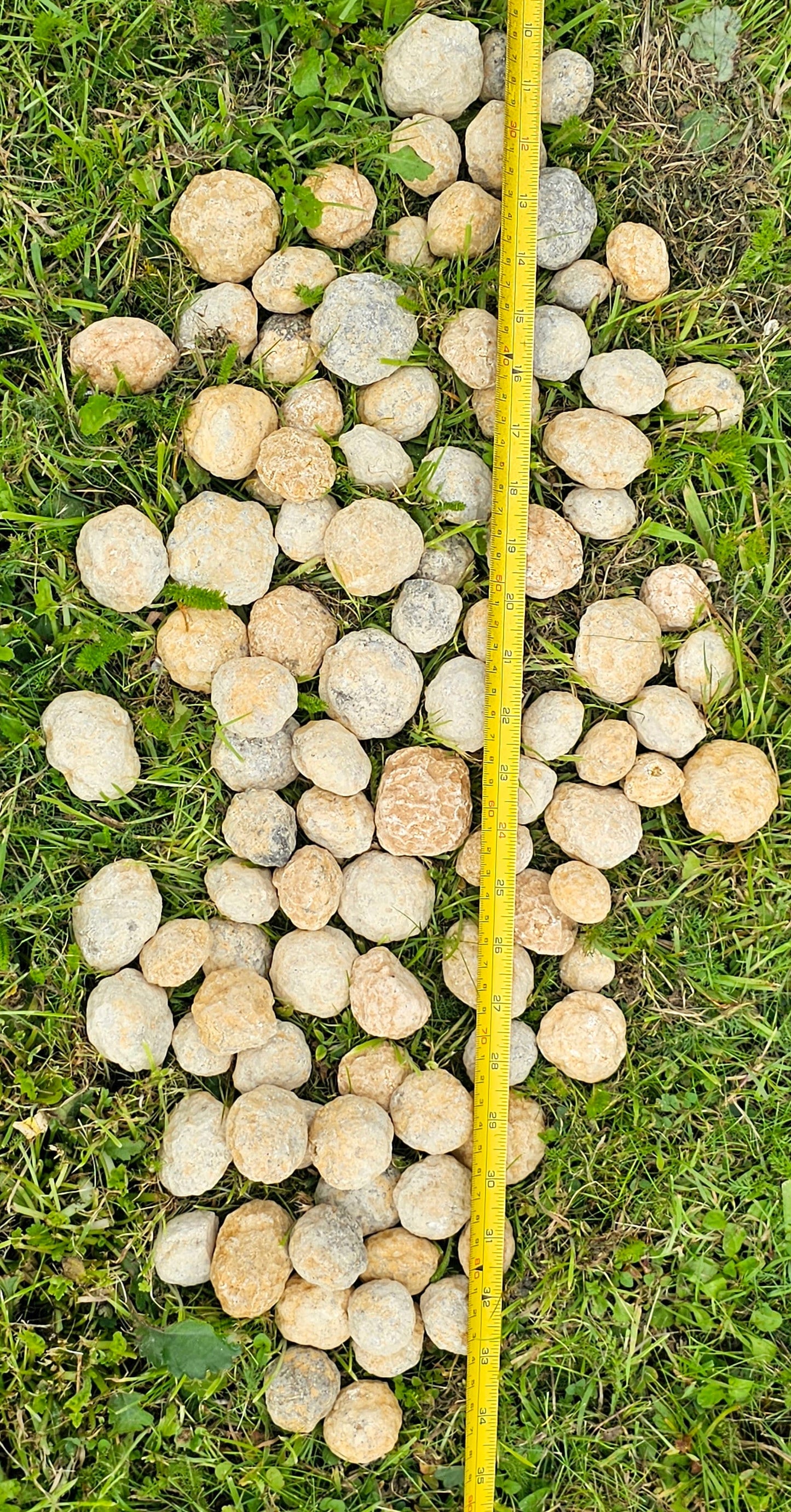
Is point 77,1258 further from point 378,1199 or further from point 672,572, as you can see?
point 672,572

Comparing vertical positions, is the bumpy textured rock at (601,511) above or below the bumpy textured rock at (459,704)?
above

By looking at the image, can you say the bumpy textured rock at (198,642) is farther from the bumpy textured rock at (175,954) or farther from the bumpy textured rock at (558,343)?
the bumpy textured rock at (558,343)

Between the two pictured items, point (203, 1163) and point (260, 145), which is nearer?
point (203, 1163)

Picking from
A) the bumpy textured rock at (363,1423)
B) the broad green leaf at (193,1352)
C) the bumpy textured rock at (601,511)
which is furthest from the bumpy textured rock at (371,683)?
the bumpy textured rock at (363,1423)

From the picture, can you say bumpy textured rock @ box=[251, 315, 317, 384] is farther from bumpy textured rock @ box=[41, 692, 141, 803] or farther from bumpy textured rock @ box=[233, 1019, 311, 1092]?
bumpy textured rock @ box=[233, 1019, 311, 1092]

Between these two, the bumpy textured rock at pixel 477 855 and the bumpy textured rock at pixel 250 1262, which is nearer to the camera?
the bumpy textured rock at pixel 250 1262

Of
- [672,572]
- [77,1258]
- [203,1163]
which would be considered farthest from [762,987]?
[77,1258]

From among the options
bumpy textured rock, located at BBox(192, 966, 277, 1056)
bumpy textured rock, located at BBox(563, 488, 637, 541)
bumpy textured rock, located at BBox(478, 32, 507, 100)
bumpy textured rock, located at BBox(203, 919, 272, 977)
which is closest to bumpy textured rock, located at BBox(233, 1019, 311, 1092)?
bumpy textured rock, located at BBox(192, 966, 277, 1056)
